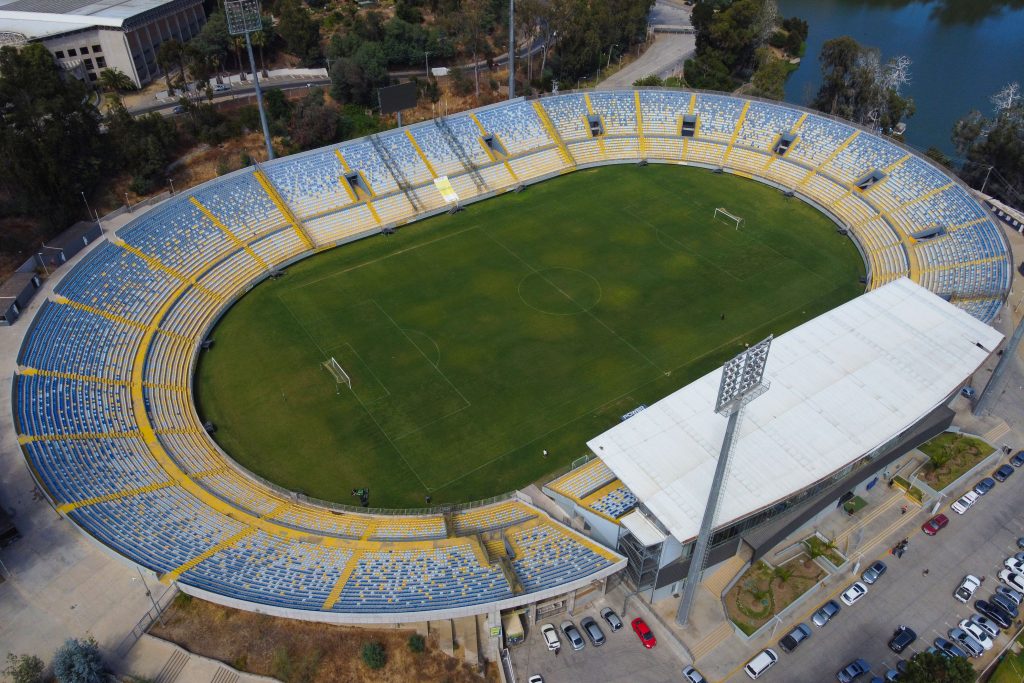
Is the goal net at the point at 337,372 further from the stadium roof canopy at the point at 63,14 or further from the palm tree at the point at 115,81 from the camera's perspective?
the stadium roof canopy at the point at 63,14

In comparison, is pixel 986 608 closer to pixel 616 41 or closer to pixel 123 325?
pixel 123 325

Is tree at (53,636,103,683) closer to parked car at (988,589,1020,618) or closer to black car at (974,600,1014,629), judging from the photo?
black car at (974,600,1014,629)

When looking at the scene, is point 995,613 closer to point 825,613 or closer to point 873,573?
point 873,573

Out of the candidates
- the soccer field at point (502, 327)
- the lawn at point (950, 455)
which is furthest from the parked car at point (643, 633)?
the lawn at point (950, 455)

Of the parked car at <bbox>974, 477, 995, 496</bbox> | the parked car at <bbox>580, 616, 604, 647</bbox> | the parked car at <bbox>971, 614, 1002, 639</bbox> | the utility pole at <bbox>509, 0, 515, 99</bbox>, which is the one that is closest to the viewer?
the parked car at <bbox>580, 616, 604, 647</bbox>

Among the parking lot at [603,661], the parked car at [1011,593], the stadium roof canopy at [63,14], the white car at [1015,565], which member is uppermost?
the stadium roof canopy at [63,14]

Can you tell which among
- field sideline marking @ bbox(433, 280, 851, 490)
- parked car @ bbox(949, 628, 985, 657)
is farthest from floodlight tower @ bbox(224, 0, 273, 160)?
parked car @ bbox(949, 628, 985, 657)

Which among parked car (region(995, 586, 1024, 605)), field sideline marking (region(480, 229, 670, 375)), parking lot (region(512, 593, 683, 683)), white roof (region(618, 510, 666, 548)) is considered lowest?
parking lot (region(512, 593, 683, 683))
